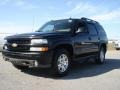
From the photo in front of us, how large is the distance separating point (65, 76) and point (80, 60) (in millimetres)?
1230

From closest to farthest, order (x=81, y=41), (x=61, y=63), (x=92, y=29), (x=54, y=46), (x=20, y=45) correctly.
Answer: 1. (x=54, y=46)
2. (x=20, y=45)
3. (x=61, y=63)
4. (x=81, y=41)
5. (x=92, y=29)

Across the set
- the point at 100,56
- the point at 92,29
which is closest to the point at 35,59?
the point at 92,29

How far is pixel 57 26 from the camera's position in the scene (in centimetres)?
982

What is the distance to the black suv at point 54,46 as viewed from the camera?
772 cm

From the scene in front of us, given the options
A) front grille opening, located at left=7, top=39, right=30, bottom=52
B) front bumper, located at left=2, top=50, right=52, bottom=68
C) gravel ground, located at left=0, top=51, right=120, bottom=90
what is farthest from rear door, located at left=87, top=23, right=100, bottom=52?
front grille opening, located at left=7, top=39, right=30, bottom=52

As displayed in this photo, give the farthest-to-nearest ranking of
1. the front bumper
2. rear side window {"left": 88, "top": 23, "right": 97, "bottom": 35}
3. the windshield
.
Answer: rear side window {"left": 88, "top": 23, "right": 97, "bottom": 35}, the windshield, the front bumper

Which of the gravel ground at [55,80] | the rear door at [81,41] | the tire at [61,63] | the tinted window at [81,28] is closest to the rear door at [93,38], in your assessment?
the rear door at [81,41]

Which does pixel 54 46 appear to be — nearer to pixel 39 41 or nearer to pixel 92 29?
pixel 39 41

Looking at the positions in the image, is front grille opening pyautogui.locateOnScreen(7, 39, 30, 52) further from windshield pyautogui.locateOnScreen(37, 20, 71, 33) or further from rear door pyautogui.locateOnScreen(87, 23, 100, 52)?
rear door pyautogui.locateOnScreen(87, 23, 100, 52)

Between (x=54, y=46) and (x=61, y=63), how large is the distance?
0.73 m

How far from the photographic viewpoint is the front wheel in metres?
8.05

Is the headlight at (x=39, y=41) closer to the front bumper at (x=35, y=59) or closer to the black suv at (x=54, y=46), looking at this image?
the black suv at (x=54, y=46)

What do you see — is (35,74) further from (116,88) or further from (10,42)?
(116,88)

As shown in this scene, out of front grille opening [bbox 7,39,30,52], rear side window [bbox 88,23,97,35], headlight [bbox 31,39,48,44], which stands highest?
rear side window [bbox 88,23,97,35]
